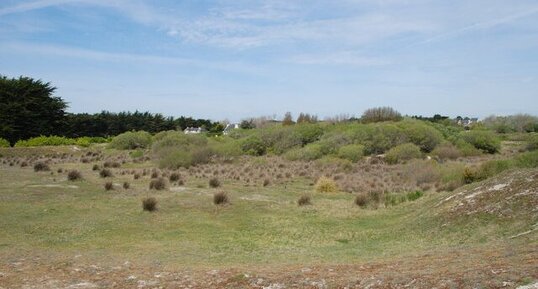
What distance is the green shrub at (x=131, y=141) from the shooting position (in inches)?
2482

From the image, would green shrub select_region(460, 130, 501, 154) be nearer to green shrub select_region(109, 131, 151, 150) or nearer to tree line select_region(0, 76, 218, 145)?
green shrub select_region(109, 131, 151, 150)

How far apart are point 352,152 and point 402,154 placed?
4.69 meters

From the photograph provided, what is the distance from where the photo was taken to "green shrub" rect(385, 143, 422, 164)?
4566cm

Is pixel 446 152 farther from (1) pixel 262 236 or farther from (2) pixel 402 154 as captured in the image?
(1) pixel 262 236

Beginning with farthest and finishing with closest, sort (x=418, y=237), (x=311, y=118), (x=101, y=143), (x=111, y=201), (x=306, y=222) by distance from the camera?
(x=311, y=118)
(x=101, y=143)
(x=111, y=201)
(x=306, y=222)
(x=418, y=237)

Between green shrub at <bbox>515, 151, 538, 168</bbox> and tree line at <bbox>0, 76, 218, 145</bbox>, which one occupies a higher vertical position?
tree line at <bbox>0, 76, 218, 145</bbox>

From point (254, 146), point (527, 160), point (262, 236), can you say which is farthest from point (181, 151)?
point (262, 236)

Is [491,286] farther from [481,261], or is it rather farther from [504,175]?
[504,175]

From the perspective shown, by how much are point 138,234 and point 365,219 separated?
814cm

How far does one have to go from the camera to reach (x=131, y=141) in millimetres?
63844

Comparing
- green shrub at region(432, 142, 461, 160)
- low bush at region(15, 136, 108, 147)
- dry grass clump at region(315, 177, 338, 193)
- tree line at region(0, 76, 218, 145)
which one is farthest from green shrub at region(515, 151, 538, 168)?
tree line at region(0, 76, 218, 145)

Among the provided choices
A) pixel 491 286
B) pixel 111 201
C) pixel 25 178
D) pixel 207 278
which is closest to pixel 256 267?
pixel 207 278

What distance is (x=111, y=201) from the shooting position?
21359mm

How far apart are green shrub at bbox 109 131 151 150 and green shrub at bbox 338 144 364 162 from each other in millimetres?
27980
